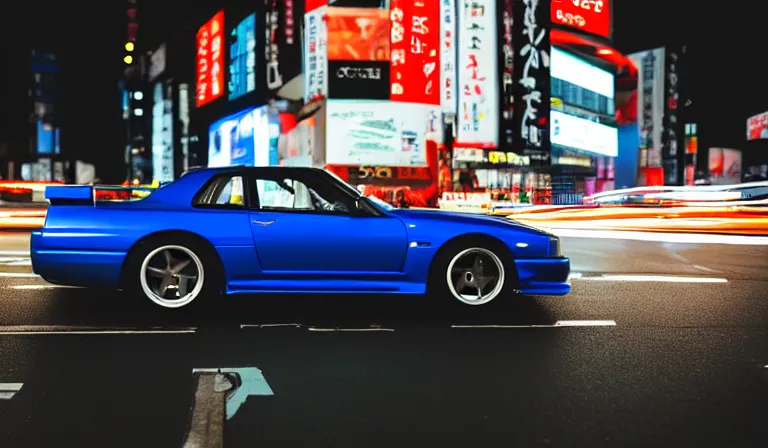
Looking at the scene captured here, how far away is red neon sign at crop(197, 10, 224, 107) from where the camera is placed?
6562cm

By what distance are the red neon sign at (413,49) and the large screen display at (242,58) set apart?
13183 millimetres

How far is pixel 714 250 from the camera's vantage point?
15.3 m

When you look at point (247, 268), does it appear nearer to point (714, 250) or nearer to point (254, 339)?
point (254, 339)

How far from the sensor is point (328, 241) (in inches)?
260

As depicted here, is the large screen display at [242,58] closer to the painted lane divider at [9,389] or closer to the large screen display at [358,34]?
the large screen display at [358,34]

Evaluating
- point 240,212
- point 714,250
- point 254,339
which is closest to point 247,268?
point 240,212

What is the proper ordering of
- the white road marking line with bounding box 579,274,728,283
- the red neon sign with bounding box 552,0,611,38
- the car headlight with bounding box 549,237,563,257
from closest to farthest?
the car headlight with bounding box 549,237,563,257
the white road marking line with bounding box 579,274,728,283
the red neon sign with bounding box 552,0,611,38

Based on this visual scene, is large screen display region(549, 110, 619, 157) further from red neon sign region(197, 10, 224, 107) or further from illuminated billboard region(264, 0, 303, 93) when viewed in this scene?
red neon sign region(197, 10, 224, 107)

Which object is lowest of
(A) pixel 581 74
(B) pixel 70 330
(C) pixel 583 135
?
(B) pixel 70 330

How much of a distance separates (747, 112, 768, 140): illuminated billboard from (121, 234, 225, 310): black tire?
8904cm

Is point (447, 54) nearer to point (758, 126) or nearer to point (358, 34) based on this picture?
point (358, 34)

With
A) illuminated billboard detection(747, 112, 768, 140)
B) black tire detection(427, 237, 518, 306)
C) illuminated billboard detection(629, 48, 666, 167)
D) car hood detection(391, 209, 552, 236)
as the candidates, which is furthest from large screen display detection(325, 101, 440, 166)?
illuminated billboard detection(747, 112, 768, 140)

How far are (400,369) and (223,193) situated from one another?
2.95 metres

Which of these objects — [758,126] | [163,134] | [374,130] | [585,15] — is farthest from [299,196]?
[758,126]
